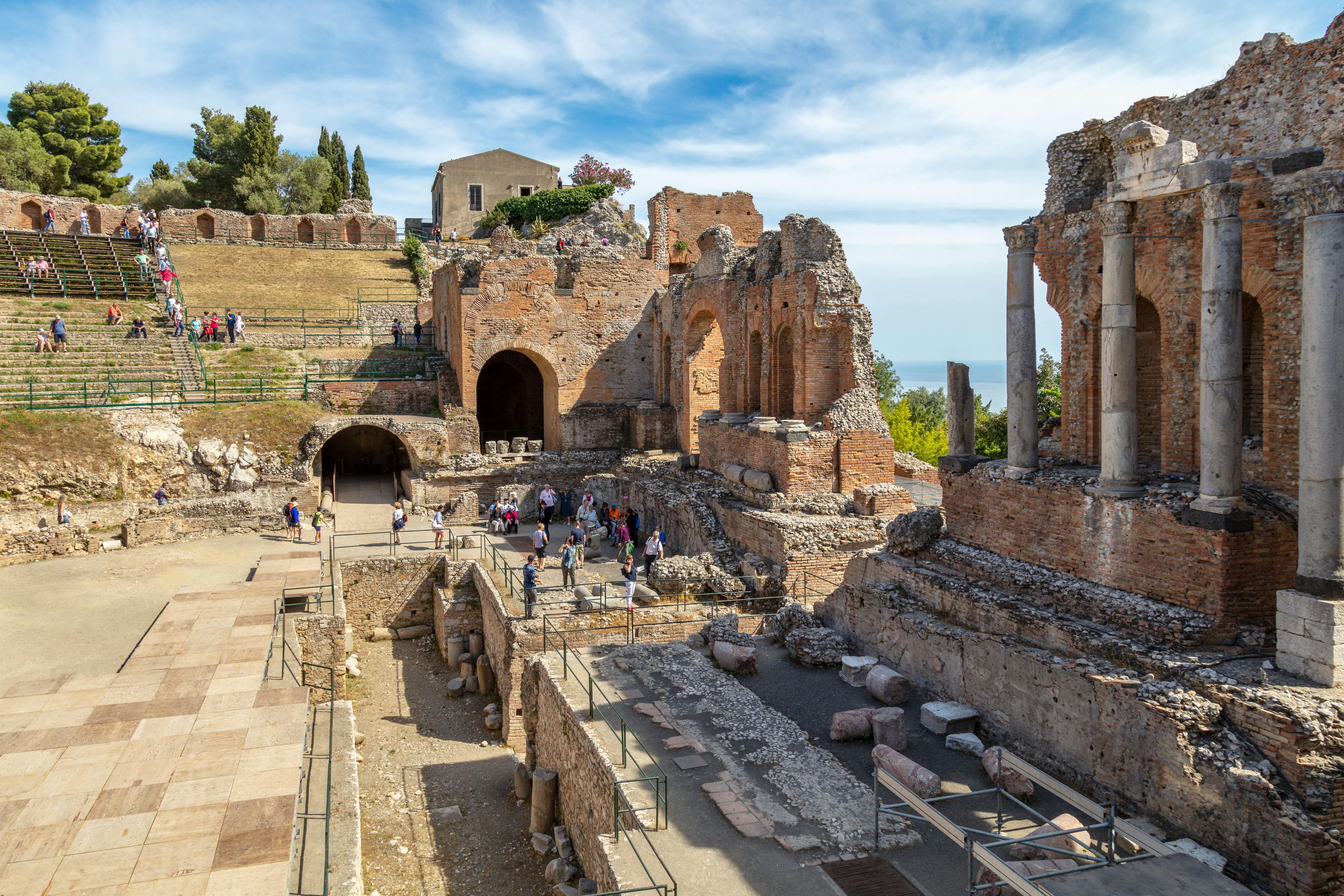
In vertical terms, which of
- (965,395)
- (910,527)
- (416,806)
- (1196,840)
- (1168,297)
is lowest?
(416,806)

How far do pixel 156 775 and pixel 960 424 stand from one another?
10432 mm

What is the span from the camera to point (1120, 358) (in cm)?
960

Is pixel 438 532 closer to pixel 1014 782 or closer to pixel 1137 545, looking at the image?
pixel 1014 782

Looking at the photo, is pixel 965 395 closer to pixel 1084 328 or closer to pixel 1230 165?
pixel 1084 328

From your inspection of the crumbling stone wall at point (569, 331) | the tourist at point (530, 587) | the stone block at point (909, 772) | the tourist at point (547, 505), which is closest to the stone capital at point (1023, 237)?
the stone block at point (909, 772)

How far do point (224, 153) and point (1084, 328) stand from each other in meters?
45.8

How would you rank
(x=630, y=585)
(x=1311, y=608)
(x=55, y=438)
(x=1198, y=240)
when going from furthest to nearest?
1. (x=55, y=438)
2. (x=630, y=585)
3. (x=1198, y=240)
4. (x=1311, y=608)

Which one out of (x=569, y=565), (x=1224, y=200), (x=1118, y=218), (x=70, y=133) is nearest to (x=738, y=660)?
→ (x=569, y=565)

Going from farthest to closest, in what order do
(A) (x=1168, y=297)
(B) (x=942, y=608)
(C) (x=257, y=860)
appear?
(B) (x=942, y=608) < (A) (x=1168, y=297) < (C) (x=257, y=860)

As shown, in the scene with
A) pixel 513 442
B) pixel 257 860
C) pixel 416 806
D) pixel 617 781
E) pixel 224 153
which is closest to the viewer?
pixel 257 860

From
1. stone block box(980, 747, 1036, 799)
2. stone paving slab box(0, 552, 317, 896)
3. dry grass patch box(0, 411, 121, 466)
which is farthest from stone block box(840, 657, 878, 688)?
dry grass patch box(0, 411, 121, 466)

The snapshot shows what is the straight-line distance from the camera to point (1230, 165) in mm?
8578

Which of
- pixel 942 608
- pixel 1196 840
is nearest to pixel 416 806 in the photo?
pixel 942 608

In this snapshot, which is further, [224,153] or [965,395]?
[224,153]
